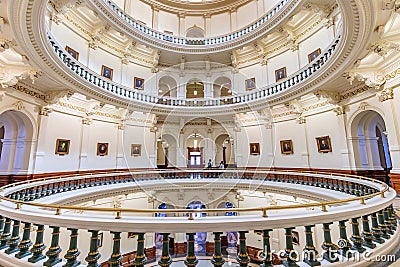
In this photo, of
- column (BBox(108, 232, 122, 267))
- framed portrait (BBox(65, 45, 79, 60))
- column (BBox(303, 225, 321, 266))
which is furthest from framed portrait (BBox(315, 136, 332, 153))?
framed portrait (BBox(65, 45, 79, 60))

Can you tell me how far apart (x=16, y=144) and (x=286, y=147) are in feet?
45.2

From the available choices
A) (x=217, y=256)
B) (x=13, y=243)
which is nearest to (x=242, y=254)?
(x=217, y=256)

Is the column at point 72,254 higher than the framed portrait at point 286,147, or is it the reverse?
the framed portrait at point 286,147

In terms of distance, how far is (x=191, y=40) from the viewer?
47.9 ft

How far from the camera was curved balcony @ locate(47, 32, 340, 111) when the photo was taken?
7.83 metres

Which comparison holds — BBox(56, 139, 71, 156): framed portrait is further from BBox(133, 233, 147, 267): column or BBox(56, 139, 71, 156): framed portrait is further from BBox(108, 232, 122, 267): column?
BBox(133, 233, 147, 267): column

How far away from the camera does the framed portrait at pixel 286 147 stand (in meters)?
12.1

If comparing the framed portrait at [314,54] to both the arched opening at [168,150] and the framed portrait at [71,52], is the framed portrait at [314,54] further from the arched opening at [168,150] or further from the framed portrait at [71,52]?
the framed portrait at [71,52]

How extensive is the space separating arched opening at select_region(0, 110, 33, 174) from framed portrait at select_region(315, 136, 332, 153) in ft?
45.0

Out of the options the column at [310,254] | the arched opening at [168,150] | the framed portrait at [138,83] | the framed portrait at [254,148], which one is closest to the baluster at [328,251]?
the column at [310,254]

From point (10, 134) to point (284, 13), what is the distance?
1457 centimetres

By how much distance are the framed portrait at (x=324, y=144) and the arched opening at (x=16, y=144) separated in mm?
13720

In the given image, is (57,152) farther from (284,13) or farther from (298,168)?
(284,13)

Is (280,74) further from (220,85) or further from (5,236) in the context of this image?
(5,236)
